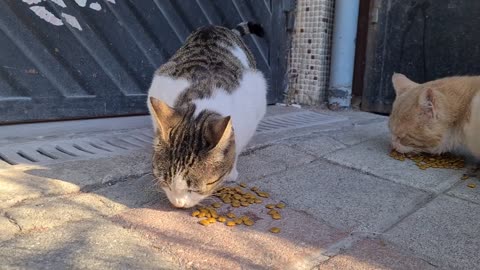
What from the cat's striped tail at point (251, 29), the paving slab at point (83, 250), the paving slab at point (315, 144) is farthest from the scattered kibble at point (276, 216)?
the cat's striped tail at point (251, 29)

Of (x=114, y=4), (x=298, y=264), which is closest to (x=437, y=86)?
(x=298, y=264)

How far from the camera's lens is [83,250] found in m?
1.49

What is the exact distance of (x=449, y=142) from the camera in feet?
9.33

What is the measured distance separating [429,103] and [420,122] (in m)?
0.15

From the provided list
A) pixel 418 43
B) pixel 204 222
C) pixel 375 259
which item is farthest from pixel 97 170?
pixel 418 43

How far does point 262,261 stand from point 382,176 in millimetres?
1321

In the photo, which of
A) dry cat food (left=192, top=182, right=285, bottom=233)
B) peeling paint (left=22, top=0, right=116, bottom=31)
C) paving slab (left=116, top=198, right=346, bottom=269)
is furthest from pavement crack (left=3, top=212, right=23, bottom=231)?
peeling paint (left=22, top=0, right=116, bottom=31)

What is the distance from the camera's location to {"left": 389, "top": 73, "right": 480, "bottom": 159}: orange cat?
2.72m

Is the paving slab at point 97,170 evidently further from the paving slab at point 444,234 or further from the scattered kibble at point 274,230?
the paving slab at point 444,234

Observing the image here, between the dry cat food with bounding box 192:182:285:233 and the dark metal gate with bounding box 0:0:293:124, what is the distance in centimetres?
198

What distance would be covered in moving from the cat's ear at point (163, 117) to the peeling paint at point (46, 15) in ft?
6.58

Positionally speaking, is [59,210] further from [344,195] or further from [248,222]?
[344,195]

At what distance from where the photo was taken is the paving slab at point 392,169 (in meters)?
2.42

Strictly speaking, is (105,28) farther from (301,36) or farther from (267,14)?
(301,36)
